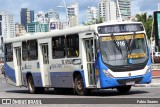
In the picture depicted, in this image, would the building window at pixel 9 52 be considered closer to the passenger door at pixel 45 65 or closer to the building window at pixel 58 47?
the passenger door at pixel 45 65

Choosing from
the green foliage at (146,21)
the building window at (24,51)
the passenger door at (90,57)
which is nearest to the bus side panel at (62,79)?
the passenger door at (90,57)

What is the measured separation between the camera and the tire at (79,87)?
2130 centimetres

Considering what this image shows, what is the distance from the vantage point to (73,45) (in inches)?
860

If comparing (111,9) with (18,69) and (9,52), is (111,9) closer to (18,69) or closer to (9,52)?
(9,52)

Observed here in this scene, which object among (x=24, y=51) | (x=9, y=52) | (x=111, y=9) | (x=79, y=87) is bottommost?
(x=79, y=87)

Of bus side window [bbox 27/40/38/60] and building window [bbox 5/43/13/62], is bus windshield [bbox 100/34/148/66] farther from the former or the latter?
building window [bbox 5/43/13/62]

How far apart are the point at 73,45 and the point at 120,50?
8.20ft

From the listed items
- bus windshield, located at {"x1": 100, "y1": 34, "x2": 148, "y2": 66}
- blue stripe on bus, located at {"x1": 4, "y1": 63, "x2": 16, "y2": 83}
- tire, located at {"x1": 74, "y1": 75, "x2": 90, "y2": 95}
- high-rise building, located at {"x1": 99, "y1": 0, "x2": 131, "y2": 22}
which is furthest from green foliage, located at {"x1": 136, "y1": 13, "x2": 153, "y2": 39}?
bus windshield, located at {"x1": 100, "y1": 34, "x2": 148, "y2": 66}

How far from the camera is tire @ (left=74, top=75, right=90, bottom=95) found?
2130 centimetres

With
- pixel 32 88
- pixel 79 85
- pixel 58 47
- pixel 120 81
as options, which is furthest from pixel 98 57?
pixel 32 88

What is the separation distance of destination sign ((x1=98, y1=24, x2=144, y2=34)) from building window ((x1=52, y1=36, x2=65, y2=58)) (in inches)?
110

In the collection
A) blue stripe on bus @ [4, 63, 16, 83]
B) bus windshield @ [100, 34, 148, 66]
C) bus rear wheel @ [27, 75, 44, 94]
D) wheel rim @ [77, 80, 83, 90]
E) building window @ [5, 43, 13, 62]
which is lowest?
bus rear wheel @ [27, 75, 44, 94]

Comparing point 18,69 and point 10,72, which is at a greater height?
point 18,69

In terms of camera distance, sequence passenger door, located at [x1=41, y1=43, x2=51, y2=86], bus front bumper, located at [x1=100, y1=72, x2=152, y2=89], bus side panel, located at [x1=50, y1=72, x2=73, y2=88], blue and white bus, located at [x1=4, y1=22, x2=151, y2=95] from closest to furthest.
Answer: bus front bumper, located at [x1=100, y1=72, x2=152, y2=89] < blue and white bus, located at [x1=4, y1=22, x2=151, y2=95] < bus side panel, located at [x1=50, y1=72, x2=73, y2=88] < passenger door, located at [x1=41, y1=43, x2=51, y2=86]
